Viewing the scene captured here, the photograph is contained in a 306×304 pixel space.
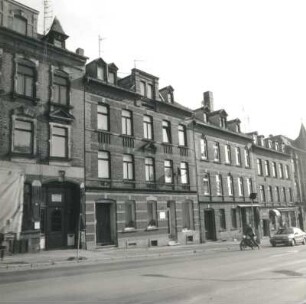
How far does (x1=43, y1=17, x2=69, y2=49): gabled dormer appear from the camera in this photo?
25.2 meters

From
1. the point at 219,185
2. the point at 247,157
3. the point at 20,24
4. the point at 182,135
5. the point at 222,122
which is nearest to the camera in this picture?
the point at 20,24

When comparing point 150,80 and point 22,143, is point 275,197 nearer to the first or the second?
point 150,80

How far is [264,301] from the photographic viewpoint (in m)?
8.32

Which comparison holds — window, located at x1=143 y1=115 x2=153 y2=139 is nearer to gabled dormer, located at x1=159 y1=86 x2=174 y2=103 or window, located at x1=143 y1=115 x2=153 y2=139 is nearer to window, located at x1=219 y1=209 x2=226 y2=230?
Answer: gabled dormer, located at x1=159 y1=86 x2=174 y2=103

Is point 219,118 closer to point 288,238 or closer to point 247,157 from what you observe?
point 247,157

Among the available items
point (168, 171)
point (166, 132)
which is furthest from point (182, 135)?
point (168, 171)

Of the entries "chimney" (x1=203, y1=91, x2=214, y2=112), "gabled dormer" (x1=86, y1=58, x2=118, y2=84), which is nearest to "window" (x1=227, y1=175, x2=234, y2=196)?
"chimney" (x1=203, y1=91, x2=214, y2=112)

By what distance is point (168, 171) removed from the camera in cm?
3212

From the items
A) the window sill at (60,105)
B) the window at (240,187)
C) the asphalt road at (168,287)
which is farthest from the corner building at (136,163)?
the asphalt road at (168,287)

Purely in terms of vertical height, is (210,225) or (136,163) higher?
(136,163)

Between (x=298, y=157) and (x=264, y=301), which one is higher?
(x=298, y=157)

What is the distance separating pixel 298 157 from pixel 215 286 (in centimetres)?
5061

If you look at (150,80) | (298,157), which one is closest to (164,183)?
(150,80)

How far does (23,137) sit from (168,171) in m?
13.0
